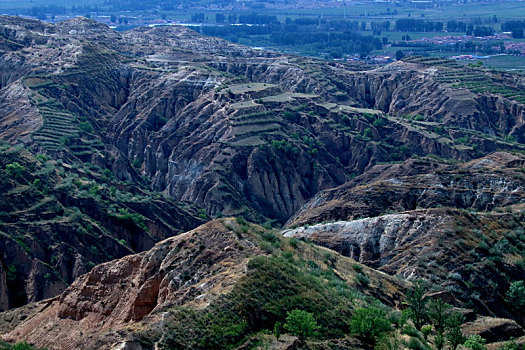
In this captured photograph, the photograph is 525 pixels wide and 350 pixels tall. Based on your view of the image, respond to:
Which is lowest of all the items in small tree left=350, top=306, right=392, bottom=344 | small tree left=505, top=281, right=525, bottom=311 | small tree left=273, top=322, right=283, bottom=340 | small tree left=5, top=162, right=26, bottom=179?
small tree left=505, top=281, right=525, bottom=311

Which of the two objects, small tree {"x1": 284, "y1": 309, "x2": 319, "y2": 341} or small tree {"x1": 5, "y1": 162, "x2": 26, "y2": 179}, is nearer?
small tree {"x1": 284, "y1": 309, "x2": 319, "y2": 341}

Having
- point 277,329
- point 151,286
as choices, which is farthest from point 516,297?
point 151,286

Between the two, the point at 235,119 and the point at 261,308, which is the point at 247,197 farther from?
the point at 261,308

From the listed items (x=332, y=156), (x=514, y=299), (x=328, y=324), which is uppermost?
(x=328, y=324)

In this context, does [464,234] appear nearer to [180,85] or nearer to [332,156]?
[332,156]

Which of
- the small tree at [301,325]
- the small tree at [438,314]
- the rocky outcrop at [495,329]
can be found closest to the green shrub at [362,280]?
the small tree at [438,314]

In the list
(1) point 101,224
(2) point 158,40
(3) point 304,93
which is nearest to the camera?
(1) point 101,224

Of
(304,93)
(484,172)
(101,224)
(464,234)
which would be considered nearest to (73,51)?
(304,93)

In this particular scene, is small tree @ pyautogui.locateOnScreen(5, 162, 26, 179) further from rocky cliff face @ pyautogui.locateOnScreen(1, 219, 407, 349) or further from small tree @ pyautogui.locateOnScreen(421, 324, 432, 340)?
small tree @ pyautogui.locateOnScreen(421, 324, 432, 340)

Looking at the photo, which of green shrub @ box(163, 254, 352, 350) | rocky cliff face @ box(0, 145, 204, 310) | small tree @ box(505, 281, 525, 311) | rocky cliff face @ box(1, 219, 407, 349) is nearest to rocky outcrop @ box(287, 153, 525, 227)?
small tree @ box(505, 281, 525, 311)
